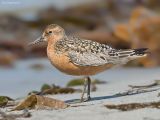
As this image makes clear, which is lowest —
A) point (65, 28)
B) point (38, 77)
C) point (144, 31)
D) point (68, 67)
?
point (68, 67)

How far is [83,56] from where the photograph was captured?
6.52 metres

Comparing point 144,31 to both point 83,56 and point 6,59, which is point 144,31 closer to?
point 6,59

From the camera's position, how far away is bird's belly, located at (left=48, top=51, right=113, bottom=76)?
644 cm

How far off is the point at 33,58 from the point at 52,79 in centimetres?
197

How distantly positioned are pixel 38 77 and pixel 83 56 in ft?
9.01

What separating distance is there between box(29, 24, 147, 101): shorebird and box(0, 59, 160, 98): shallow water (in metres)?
0.94

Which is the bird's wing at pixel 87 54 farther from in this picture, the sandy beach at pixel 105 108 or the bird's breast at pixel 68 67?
the sandy beach at pixel 105 108

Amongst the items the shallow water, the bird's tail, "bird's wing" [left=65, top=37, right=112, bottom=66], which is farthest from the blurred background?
the bird's tail

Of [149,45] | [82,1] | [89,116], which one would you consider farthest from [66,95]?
[82,1]

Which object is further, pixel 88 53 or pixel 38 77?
pixel 38 77

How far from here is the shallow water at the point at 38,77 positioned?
8.12 metres

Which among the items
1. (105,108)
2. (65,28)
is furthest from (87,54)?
(65,28)

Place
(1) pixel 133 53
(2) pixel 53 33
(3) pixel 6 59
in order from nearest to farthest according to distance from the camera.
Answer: (1) pixel 133 53, (2) pixel 53 33, (3) pixel 6 59

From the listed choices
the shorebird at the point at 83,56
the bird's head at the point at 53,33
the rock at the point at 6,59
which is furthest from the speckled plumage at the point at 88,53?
the rock at the point at 6,59
